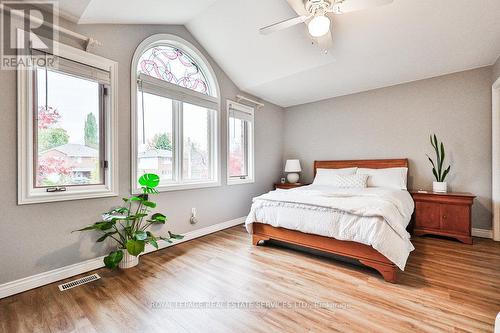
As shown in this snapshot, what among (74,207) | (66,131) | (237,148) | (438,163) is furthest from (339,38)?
(74,207)

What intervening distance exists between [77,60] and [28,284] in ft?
6.89

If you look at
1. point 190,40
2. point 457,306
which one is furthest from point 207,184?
point 457,306

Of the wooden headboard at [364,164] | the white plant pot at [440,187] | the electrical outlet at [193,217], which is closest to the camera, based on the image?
the electrical outlet at [193,217]

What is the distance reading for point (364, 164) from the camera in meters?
4.19

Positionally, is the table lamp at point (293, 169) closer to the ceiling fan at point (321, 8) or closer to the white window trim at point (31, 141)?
the ceiling fan at point (321, 8)

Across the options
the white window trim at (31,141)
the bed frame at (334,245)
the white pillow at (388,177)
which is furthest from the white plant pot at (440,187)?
the white window trim at (31,141)

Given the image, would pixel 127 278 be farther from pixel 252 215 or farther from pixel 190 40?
pixel 190 40

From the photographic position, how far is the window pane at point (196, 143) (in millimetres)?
3336

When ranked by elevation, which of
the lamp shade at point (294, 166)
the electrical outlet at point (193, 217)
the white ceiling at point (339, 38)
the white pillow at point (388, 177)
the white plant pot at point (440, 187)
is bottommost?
the electrical outlet at point (193, 217)

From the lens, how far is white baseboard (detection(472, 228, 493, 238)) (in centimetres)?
325

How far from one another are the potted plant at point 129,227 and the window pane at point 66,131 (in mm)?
456

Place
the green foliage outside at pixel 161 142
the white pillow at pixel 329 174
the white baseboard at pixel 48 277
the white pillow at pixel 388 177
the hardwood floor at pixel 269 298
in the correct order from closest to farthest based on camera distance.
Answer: the hardwood floor at pixel 269 298 → the white baseboard at pixel 48 277 → the green foliage outside at pixel 161 142 → the white pillow at pixel 388 177 → the white pillow at pixel 329 174

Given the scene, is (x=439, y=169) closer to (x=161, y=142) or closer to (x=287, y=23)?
(x=287, y=23)

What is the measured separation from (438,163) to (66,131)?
498 cm
